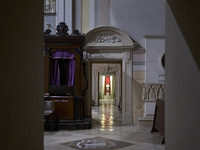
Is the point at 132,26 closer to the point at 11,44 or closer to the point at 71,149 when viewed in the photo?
the point at 71,149

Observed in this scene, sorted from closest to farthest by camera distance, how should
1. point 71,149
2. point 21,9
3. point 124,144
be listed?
point 21,9 → point 71,149 → point 124,144

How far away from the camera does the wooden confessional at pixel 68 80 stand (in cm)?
792

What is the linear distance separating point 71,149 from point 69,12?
201 inches

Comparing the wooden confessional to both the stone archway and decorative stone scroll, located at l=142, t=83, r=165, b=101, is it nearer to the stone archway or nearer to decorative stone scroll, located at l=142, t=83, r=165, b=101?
the stone archway

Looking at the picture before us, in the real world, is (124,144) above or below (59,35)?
below

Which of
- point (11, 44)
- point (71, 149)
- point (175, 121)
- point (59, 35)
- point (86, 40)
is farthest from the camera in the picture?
point (86, 40)

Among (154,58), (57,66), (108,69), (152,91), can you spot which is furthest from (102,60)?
(108,69)

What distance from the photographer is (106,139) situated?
6.47 meters

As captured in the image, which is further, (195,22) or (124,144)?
(124,144)

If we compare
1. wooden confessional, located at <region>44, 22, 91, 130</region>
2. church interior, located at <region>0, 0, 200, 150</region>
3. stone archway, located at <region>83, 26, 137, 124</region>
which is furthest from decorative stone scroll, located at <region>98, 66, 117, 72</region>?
wooden confessional, located at <region>44, 22, 91, 130</region>

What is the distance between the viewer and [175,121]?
2957 mm

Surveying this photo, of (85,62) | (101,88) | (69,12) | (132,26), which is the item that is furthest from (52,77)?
(101,88)

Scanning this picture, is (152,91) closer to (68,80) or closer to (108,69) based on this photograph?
(68,80)

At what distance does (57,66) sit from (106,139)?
3144mm
